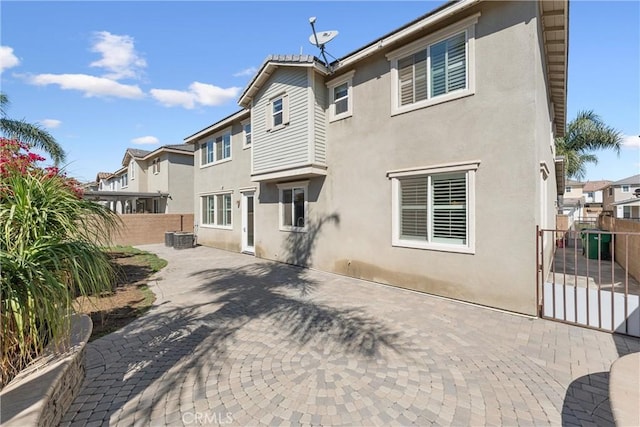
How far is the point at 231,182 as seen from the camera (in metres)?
15.1

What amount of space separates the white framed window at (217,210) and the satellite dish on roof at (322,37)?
8920 millimetres

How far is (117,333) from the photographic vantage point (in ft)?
17.0

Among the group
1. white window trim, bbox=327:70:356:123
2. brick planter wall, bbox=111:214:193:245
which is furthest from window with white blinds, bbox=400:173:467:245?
brick planter wall, bbox=111:214:193:245

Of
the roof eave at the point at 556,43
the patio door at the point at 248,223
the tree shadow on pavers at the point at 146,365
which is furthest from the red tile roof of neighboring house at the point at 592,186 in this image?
the tree shadow on pavers at the point at 146,365

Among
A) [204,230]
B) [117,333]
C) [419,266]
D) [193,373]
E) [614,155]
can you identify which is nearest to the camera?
[193,373]

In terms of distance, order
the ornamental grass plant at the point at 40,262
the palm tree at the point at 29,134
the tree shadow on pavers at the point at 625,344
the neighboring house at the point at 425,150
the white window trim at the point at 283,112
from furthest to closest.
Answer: the palm tree at the point at 29,134 → the white window trim at the point at 283,112 → the neighboring house at the point at 425,150 → the tree shadow on pavers at the point at 625,344 → the ornamental grass plant at the point at 40,262

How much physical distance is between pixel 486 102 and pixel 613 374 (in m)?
5.45

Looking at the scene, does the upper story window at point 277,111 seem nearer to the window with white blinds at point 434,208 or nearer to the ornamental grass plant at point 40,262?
the window with white blinds at point 434,208

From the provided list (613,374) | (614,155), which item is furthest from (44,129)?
(614,155)

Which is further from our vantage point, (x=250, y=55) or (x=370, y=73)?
(x=250, y=55)

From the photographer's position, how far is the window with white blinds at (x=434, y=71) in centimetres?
685

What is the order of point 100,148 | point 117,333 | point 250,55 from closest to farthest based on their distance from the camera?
1. point 117,333
2. point 250,55
3. point 100,148

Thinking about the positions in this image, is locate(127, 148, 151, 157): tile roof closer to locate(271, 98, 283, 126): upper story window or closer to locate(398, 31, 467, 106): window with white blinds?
locate(271, 98, 283, 126): upper story window

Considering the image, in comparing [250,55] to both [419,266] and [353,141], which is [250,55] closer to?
[353,141]
